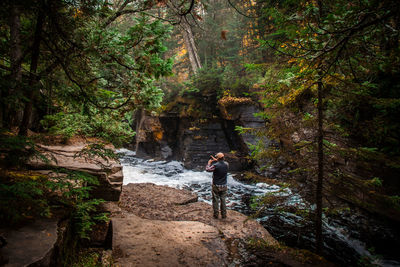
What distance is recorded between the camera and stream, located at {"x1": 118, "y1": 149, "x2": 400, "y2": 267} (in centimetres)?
586

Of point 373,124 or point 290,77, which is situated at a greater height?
point 290,77

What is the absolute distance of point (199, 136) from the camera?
659 inches

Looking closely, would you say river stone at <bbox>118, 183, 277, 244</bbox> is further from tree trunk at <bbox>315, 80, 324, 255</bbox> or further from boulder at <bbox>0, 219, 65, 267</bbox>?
boulder at <bbox>0, 219, 65, 267</bbox>

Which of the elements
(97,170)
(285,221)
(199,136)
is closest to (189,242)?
(97,170)

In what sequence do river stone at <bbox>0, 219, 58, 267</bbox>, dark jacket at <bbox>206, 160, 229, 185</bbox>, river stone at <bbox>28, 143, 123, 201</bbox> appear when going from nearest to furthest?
river stone at <bbox>0, 219, 58, 267</bbox>
river stone at <bbox>28, 143, 123, 201</bbox>
dark jacket at <bbox>206, 160, 229, 185</bbox>

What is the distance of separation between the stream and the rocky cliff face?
208cm

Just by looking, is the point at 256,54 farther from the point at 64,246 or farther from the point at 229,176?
the point at 64,246

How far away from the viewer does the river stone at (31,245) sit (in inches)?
76.5

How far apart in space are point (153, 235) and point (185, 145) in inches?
521

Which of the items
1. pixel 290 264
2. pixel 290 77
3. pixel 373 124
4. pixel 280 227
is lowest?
pixel 280 227

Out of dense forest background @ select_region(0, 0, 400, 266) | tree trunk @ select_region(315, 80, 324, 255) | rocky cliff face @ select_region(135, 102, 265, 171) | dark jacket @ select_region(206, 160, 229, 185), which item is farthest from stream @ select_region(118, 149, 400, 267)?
rocky cliff face @ select_region(135, 102, 265, 171)

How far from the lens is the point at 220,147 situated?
647 inches

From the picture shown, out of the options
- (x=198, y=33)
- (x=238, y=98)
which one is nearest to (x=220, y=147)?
(x=238, y=98)

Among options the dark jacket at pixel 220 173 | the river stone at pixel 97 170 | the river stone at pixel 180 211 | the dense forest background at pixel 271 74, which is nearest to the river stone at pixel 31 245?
the dense forest background at pixel 271 74
